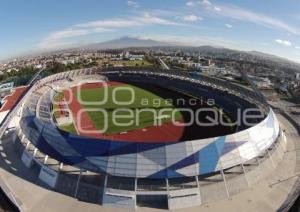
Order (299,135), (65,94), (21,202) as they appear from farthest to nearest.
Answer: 1. (65,94)
2. (299,135)
3. (21,202)

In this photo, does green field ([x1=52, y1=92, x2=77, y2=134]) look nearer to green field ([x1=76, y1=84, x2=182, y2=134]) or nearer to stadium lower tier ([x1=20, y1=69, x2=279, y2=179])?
green field ([x1=76, y1=84, x2=182, y2=134])

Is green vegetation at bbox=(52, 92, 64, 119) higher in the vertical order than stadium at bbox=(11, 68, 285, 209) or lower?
lower

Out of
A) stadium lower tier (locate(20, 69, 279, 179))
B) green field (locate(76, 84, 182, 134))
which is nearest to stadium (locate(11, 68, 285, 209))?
stadium lower tier (locate(20, 69, 279, 179))

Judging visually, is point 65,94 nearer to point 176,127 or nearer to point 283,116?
point 176,127

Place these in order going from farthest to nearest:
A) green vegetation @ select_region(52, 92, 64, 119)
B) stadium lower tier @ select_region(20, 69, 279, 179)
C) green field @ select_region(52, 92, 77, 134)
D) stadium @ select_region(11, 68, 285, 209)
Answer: green vegetation @ select_region(52, 92, 64, 119) < green field @ select_region(52, 92, 77, 134) < stadium lower tier @ select_region(20, 69, 279, 179) < stadium @ select_region(11, 68, 285, 209)

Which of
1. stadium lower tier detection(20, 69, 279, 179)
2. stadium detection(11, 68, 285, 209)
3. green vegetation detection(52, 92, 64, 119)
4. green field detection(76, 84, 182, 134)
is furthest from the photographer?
green vegetation detection(52, 92, 64, 119)

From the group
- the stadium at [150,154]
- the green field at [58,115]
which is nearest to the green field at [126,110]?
the stadium at [150,154]

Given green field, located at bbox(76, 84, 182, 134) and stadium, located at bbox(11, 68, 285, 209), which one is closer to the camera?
stadium, located at bbox(11, 68, 285, 209)

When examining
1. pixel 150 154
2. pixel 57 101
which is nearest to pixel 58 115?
pixel 57 101

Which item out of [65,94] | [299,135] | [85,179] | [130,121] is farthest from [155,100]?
[85,179]
